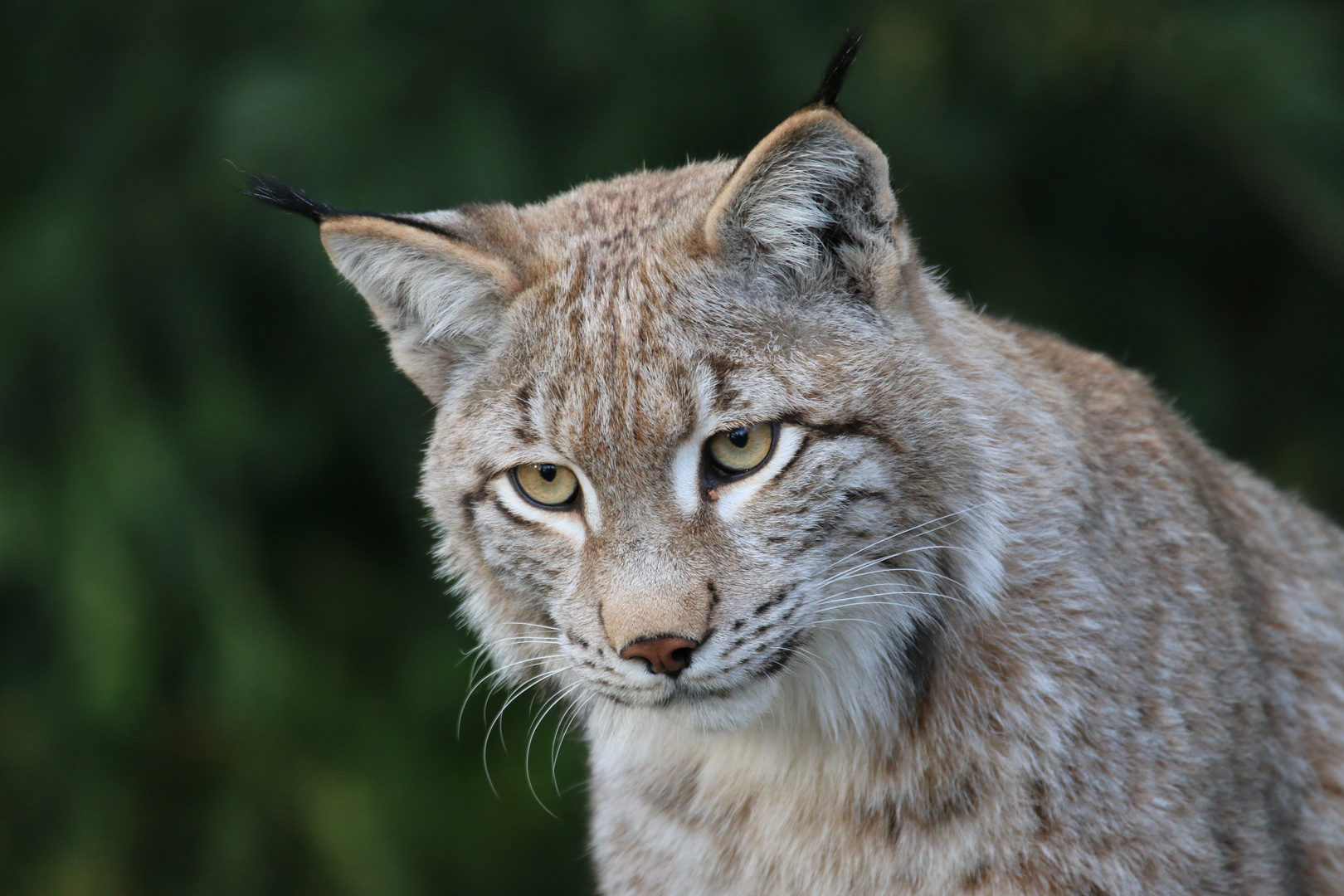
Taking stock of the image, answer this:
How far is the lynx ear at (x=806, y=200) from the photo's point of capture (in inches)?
104

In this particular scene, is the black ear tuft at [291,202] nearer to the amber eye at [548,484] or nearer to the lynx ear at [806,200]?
the amber eye at [548,484]

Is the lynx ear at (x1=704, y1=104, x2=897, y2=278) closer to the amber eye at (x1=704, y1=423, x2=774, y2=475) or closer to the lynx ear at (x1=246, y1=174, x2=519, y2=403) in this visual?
the amber eye at (x1=704, y1=423, x2=774, y2=475)

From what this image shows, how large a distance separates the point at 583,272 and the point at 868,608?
932 millimetres

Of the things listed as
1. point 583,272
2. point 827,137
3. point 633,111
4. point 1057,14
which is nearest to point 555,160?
point 633,111

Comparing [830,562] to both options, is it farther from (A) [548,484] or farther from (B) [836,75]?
(B) [836,75]

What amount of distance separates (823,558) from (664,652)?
368 mm

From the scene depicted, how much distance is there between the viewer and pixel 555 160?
5742mm

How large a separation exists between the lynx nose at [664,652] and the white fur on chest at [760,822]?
0.31 m

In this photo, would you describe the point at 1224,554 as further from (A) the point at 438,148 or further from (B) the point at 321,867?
(B) the point at 321,867

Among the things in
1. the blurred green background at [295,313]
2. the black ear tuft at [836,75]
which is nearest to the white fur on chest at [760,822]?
the black ear tuft at [836,75]

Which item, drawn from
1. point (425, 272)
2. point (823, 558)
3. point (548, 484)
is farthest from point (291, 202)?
point (823, 558)

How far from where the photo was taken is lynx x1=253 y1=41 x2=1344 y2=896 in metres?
2.71

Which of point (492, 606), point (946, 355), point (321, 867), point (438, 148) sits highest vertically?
point (438, 148)

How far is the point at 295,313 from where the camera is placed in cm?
611
